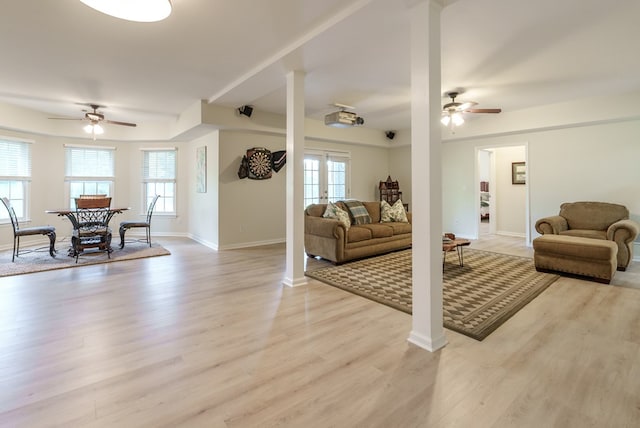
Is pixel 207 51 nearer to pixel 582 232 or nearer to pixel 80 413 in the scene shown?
pixel 80 413

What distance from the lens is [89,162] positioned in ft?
22.8

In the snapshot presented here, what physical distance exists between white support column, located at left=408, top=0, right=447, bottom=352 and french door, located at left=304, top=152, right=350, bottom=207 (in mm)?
4973

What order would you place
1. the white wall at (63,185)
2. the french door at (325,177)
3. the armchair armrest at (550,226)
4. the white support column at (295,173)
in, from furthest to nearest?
the french door at (325,177)
the white wall at (63,185)
the armchair armrest at (550,226)
the white support column at (295,173)

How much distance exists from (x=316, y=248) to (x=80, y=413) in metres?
3.54

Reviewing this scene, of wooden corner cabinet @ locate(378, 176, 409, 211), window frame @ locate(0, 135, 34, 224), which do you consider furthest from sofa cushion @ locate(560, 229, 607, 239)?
window frame @ locate(0, 135, 34, 224)

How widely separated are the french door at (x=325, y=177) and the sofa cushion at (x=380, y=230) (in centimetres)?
227

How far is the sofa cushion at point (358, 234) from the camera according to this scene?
4.65 m

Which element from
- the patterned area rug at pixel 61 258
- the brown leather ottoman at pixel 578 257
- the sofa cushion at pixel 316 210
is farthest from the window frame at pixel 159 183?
Result: the brown leather ottoman at pixel 578 257

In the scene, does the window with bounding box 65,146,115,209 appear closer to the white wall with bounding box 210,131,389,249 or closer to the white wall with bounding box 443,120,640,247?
the white wall with bounding box 210,131,389,249

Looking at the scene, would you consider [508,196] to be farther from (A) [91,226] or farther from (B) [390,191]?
(A) [91,226]

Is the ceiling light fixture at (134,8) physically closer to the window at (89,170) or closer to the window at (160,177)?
the window at (160,177)

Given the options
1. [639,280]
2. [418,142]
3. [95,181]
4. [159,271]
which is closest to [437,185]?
[418,142]

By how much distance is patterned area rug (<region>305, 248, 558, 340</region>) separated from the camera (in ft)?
8.93

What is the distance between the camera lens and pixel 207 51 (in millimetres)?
3400
